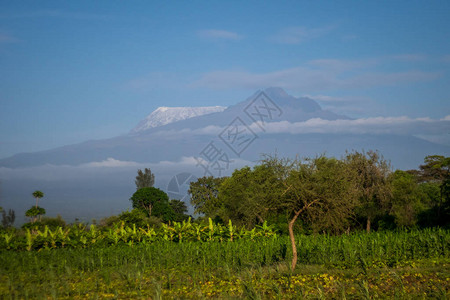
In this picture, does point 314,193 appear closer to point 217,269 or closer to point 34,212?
point 217,269

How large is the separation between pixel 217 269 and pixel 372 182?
19.8 meters

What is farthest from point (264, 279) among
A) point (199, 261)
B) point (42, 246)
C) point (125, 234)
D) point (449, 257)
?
point (42, 246)

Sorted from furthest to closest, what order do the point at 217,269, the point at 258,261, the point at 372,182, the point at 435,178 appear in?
the point at 435,178 < the point at 372,182 < the point at 258,261 < the point at 217,269

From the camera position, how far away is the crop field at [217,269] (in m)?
8.99

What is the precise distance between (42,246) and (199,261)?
280 inches

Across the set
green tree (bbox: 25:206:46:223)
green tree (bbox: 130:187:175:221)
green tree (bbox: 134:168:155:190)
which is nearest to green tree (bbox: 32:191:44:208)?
green tree (bbox: 25:206:46:223)

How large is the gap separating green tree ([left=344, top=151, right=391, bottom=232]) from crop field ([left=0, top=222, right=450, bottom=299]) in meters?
12.7

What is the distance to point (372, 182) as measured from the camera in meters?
28.3

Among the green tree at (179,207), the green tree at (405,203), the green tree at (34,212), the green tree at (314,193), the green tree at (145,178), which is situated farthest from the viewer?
the green tree at (145,178)

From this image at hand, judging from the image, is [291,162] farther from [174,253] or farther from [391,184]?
[391,184]

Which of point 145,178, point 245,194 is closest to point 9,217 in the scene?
point 145,178

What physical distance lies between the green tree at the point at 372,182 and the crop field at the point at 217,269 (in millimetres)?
12720

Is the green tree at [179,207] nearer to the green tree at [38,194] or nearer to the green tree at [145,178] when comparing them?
the green tree at [145,178]

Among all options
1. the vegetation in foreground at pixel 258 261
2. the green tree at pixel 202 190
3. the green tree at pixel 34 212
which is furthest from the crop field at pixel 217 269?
the green tree at pixel 202 190
